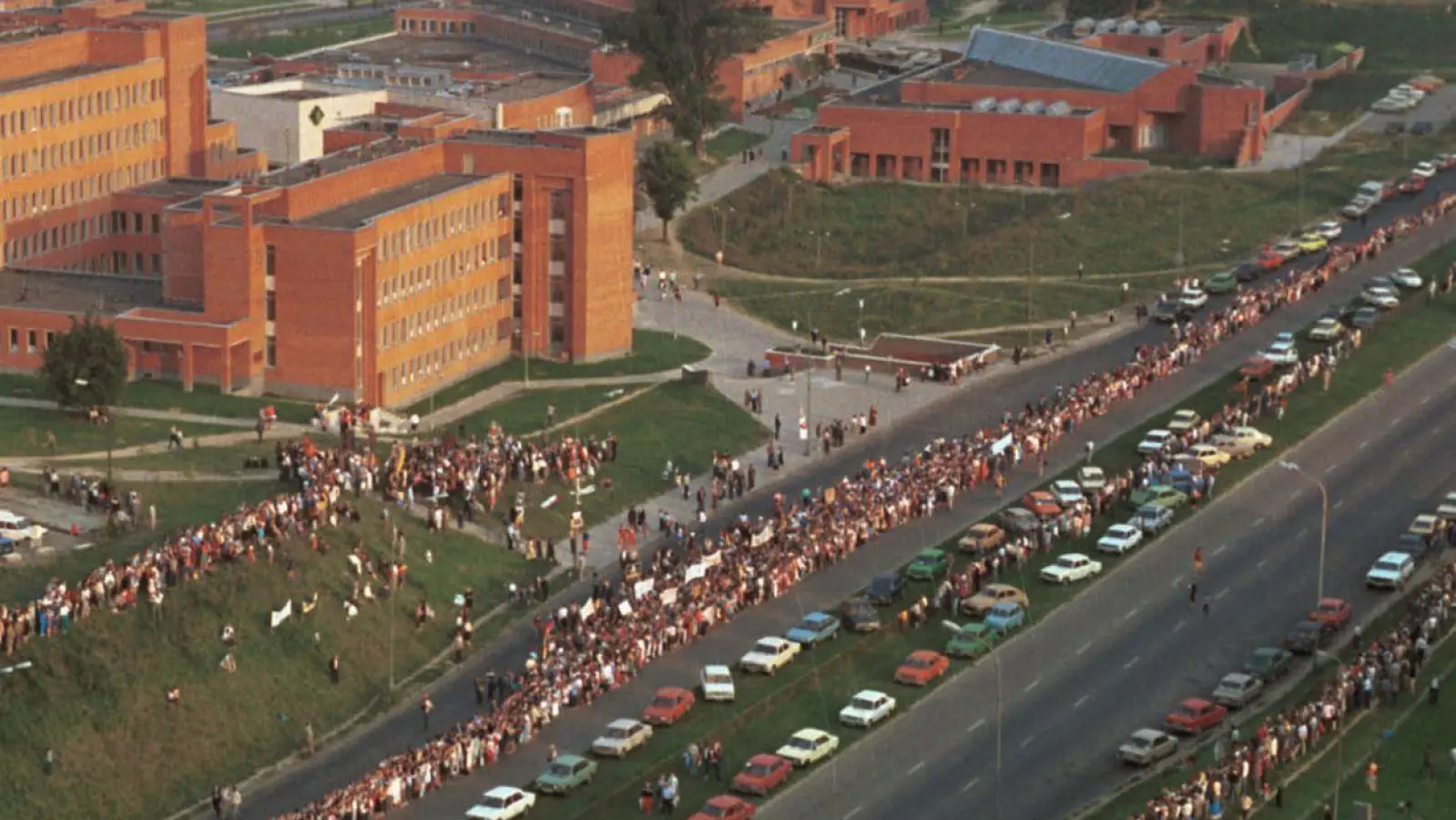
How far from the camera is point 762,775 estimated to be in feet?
309

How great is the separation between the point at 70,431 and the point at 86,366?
2.39m

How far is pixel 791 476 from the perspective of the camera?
12888 cm

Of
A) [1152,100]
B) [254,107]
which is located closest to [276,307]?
[254,107]

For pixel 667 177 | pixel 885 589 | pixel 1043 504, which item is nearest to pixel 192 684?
pixel 885 589

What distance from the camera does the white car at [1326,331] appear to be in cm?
14575

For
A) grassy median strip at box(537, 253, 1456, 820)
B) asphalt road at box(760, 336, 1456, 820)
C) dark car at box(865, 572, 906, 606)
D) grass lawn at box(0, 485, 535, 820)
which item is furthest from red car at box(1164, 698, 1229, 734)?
grass lawn at box(0, 485, 535, 820)

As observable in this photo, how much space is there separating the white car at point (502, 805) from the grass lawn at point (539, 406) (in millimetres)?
40281

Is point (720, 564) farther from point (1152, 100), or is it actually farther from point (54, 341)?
point (1152, 100)

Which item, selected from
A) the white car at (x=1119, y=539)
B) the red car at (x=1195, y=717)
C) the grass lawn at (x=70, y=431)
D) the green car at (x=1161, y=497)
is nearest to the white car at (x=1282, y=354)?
the green car at (x=1161, y=497)

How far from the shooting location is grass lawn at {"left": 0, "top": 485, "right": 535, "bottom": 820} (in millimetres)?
93938

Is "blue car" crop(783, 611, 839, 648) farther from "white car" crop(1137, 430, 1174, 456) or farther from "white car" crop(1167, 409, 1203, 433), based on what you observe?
"white car" crop(1167, 409, 1203, 433)

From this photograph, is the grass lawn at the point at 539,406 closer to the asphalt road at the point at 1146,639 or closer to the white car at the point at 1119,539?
the white car at the point at 1119,539

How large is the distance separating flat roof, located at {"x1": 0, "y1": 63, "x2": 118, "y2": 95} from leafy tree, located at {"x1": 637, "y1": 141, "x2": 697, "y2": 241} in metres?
29.1

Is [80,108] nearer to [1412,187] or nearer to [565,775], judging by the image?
[565,775]
